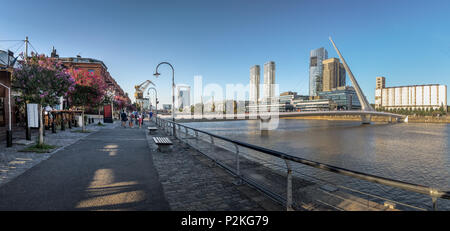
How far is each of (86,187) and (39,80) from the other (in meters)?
7.28

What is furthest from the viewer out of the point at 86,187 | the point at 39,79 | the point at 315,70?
the point at 315,70

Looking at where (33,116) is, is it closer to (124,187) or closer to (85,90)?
(85,90)

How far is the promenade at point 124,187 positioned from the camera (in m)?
3.71

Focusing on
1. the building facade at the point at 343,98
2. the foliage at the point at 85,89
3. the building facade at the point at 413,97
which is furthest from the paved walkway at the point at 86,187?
the building facade at the point at 413,97

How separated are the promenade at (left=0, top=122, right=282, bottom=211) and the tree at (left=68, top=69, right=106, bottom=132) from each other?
484 inches

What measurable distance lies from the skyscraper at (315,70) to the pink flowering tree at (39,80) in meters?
168

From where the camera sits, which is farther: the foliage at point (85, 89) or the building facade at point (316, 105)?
the building facade at point (316, 105)

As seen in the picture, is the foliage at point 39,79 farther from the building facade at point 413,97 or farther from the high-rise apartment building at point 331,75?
the high-rise apartment building at point 331,75

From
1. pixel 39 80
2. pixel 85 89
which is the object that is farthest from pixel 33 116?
pixel 85 89

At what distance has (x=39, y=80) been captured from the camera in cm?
899

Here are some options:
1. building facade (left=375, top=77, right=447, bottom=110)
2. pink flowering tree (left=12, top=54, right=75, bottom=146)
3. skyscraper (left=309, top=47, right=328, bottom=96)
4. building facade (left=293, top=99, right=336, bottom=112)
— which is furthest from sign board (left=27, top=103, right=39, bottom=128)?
building facade (left=375, top=77, right=447, bottom=110)

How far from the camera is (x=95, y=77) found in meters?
19.2
